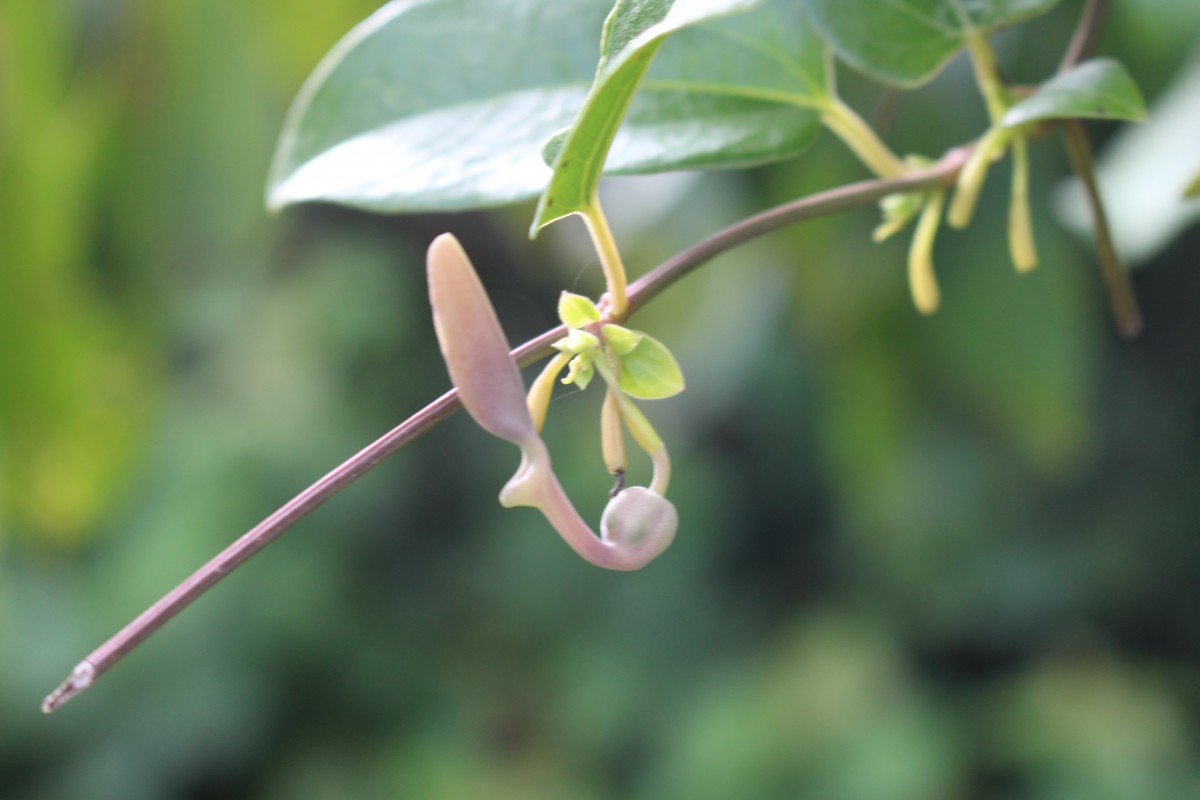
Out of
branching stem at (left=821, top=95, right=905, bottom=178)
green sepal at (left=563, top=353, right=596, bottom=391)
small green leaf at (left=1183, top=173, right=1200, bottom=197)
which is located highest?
green sepal at (left=563, top=353, right=596, bottom=391)

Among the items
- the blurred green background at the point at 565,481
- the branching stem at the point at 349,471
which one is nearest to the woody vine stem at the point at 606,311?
the branching stem at the point at 349,471

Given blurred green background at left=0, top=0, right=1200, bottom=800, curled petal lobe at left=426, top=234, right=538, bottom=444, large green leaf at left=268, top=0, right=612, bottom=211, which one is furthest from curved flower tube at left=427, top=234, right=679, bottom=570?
blurred green background at left=0, top=0, right=1200, bottom=800

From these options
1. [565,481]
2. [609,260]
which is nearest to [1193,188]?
[609,260]

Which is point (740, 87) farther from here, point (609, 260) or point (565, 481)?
point (565, 481)

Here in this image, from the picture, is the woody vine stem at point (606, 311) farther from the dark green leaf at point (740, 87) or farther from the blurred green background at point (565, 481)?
the blurred green background at point (565, 481)

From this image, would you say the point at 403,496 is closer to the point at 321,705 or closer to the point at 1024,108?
the point at 321,705

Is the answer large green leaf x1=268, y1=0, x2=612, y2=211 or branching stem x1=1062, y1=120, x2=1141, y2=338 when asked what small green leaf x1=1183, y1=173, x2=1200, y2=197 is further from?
large green leaf x1=268, y1=0, x2=612, y2=211

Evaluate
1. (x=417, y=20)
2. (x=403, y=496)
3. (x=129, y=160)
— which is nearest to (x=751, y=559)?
(x=403, y=496)
